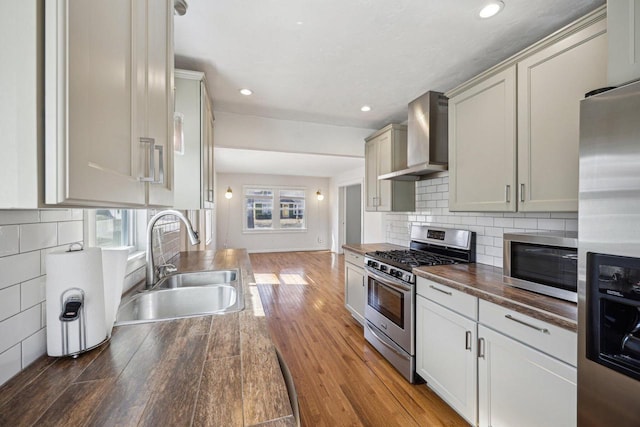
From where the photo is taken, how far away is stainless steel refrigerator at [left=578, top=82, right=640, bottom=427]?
0.87 m

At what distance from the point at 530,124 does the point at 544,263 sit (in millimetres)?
804

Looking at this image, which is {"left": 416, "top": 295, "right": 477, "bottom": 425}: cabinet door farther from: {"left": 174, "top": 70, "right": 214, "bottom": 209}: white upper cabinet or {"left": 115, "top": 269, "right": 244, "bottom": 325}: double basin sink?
{"left": 174, "top": 70, "right": 214, "bottom": 209}: white upper cabinet

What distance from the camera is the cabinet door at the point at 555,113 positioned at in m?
1.31

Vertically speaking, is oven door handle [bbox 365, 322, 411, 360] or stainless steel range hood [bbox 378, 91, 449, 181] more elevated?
stainless steel range hood [bbox 378, 91, 449, 181]

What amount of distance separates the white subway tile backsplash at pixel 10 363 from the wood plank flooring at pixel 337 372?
4.91 feet

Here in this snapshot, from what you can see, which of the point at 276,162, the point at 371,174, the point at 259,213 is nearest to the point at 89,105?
the point at 371,174

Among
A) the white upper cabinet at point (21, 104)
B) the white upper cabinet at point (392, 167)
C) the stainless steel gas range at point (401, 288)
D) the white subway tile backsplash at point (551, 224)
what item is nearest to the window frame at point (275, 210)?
the white upper cabinet at point (392, 167)

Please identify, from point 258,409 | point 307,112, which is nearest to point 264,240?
point 307,112

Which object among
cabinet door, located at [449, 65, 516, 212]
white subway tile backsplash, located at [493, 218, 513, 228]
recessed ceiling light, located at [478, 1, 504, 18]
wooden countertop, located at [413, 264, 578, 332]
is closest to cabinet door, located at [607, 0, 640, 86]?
recessed ceiling light, located at [478, 1, 504, 18]

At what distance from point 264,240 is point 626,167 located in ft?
24.8

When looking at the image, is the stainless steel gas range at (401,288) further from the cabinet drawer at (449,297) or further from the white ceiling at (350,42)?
the white ceiling at (350,42)

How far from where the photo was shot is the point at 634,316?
0.90 meters

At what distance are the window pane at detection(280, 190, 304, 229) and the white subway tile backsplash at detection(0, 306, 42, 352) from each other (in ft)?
23.9

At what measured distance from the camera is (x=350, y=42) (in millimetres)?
1755
